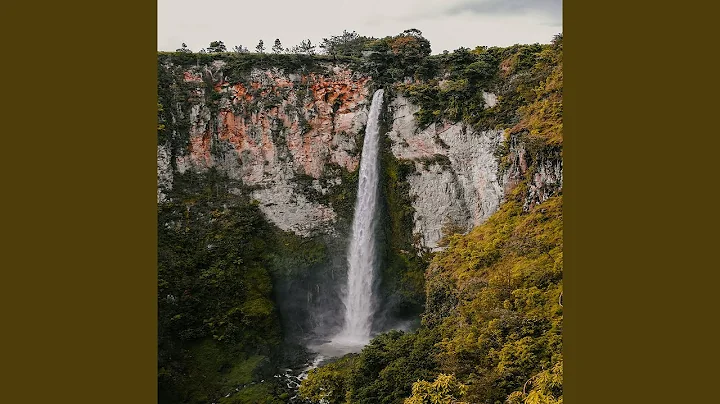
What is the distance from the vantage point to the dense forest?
13.4m

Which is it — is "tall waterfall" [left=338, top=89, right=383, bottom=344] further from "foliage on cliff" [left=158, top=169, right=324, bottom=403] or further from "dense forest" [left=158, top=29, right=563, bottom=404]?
"foliage on cliff" [left=158, top=169, right=324, bottom=403]

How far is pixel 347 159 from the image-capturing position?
29031 mm

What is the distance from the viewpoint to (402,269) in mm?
27000

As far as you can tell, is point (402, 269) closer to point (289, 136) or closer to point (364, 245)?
point (364, 245)

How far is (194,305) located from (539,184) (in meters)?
14.7

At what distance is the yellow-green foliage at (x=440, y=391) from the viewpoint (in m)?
12.1

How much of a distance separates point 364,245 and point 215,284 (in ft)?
23.5

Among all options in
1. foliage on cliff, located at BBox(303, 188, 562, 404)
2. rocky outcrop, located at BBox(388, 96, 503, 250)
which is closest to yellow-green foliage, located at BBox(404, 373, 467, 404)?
foliage on cliff, located at BBox(303, 188, 562, 404)

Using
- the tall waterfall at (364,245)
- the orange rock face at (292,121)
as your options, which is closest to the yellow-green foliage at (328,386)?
the tall waterfall at (364,245)

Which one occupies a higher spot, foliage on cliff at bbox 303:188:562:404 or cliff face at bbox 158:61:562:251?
cliff face at bbox 158:61:562:251

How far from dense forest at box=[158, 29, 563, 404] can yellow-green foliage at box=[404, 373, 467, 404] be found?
32 mm

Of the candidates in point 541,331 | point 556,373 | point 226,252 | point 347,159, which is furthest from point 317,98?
point 556,373

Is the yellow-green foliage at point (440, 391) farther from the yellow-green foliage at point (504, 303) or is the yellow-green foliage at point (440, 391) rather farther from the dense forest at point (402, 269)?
the yellow-green foliage at point (504, 303)

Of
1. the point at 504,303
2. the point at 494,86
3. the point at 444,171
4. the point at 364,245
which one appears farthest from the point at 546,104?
the point at 364,245
